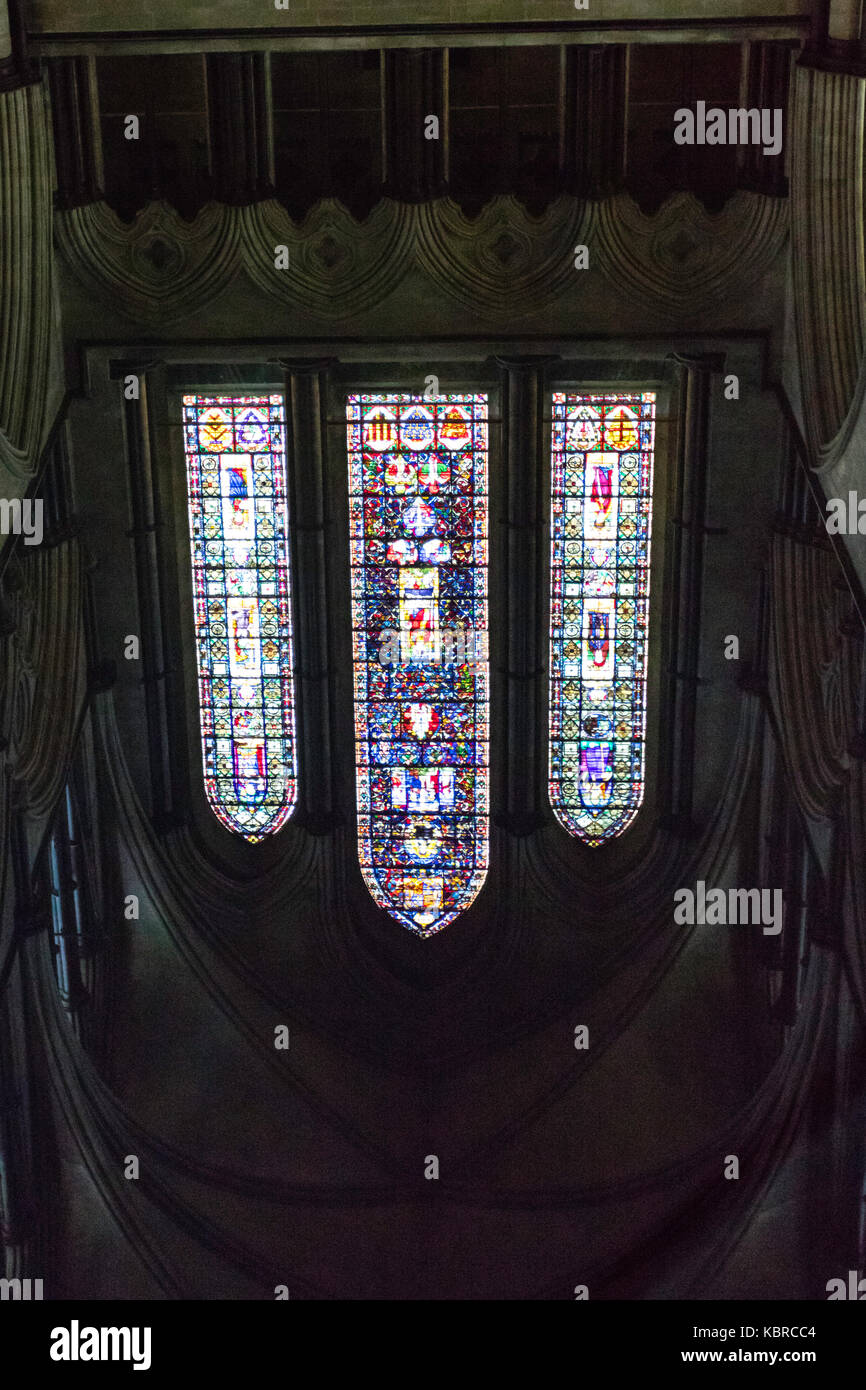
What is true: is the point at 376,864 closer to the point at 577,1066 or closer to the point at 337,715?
the point at 337,715

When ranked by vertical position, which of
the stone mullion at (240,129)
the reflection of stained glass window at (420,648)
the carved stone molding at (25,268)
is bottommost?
the reflection of stained glass window at (420,648)

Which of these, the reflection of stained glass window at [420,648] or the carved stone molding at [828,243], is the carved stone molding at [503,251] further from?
the carved stone molding at [828,243]

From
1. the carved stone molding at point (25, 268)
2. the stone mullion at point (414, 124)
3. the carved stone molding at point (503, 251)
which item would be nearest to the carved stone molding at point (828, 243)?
the carved stone molding at point (503, 251)

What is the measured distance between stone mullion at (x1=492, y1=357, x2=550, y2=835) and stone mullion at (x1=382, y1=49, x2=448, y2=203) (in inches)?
92.6

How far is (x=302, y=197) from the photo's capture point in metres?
13.9

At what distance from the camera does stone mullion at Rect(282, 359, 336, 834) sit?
11.0 meters

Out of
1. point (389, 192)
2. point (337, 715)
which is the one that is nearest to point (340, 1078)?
point (337, 715)

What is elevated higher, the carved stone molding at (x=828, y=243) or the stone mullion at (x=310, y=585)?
the carved stone molding at (x=828, y=243)

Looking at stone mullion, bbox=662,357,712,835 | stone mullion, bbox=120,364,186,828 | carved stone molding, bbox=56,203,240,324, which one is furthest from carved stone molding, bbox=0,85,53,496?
stone mullion, bbox=662,357,712,835

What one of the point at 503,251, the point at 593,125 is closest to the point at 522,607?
the point at 503,251

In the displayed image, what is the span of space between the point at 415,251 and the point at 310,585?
3.59 meters

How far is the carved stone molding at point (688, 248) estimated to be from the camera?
13070 millimetres

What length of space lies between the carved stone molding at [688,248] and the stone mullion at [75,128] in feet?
14.9

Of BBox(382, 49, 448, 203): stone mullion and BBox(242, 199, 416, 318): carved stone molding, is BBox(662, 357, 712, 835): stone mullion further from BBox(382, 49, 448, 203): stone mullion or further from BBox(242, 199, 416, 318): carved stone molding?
BBox(382, 49, 448, 203): stone mullion
